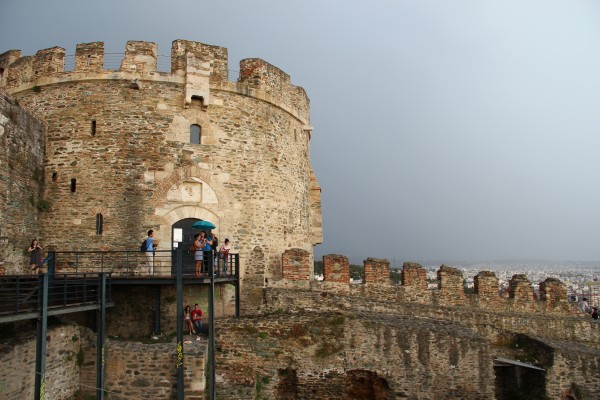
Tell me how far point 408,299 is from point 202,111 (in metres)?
8.75

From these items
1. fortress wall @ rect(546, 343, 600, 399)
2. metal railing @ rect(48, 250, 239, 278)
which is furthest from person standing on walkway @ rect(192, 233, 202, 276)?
fortress wall @ rect(546, 343, 600, 399)

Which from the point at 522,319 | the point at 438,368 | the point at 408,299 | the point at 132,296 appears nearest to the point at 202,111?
the point at 132,296

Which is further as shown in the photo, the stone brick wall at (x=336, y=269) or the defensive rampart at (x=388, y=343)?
the stone brick wall at (x=336, y=269)

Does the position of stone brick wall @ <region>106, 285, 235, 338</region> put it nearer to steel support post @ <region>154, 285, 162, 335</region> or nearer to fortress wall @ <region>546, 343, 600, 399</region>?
steel support post @ <region>154, 285, 162, 335</region>

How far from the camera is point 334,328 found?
514 inches

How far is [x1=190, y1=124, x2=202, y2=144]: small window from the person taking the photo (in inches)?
606

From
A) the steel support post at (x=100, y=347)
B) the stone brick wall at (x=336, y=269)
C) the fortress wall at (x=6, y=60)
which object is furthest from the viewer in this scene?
the fortress wall at (x=6, y=60)

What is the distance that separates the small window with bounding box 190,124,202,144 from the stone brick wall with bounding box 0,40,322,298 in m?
0.14

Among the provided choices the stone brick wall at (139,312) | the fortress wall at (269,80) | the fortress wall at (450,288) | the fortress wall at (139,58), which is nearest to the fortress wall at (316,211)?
the fortress wall at (269,80)

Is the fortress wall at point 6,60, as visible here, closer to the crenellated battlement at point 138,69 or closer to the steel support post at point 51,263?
the crenellated battlement at point 138,69

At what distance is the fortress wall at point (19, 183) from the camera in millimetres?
12719

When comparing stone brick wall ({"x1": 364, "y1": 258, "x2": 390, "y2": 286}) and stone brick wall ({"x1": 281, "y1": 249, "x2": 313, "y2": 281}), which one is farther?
stone brick wall ({"x1": 364, "y1": 258, "x2": 390, "y2": 286})

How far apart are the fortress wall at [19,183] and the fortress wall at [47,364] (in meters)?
2.72

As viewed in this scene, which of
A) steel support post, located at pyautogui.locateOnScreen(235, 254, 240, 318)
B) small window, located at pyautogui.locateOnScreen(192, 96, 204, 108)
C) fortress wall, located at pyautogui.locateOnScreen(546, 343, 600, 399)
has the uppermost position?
small window, located at pyautogui.locateOnScreen(192, 96, 204, 108)
